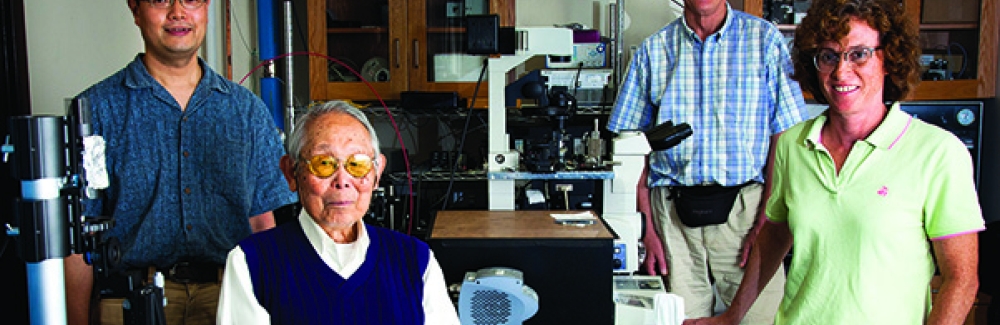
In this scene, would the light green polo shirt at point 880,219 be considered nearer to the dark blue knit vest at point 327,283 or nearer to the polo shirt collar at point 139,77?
the dark blue knit vest at point 327,283

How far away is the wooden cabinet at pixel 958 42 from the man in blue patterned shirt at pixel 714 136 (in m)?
0.77

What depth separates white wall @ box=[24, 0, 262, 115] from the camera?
1825 mm

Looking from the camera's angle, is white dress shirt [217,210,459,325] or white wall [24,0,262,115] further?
white wall [24,0,262,115]

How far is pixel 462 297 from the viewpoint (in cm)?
148

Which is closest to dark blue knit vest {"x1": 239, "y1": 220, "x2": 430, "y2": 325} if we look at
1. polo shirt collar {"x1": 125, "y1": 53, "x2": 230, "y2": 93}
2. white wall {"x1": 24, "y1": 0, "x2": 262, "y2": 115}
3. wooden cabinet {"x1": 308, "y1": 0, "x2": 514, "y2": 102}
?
polo shirt collar {"x1": 125, "y1": 53, "x2": 230, "y2": 93}

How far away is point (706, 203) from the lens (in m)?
2.29

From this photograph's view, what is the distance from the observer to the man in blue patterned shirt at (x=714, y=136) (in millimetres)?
2311

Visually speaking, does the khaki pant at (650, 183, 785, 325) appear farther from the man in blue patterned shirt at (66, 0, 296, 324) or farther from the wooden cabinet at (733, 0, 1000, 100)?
the man in blue patterned shirt at (66, 0, 296, 324)

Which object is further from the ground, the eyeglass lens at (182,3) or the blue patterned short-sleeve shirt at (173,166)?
the eyeglass lens at (182,3)

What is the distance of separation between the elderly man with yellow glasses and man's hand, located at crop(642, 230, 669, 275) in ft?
3.90

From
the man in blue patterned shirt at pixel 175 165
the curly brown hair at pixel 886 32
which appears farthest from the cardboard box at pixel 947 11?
the man in blue patterned shirt at pixel 175 165

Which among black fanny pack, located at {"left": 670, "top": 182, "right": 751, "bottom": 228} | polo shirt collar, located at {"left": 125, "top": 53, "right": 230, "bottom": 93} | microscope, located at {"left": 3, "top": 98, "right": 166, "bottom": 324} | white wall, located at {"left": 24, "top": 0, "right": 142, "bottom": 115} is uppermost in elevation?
white wall, located at {"left": 24, "top": 0, "right": 142, "bottom": 115}

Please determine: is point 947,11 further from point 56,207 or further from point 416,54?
point 56,207

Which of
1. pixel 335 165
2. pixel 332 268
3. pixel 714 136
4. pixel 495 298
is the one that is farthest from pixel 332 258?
pixel 714 136
